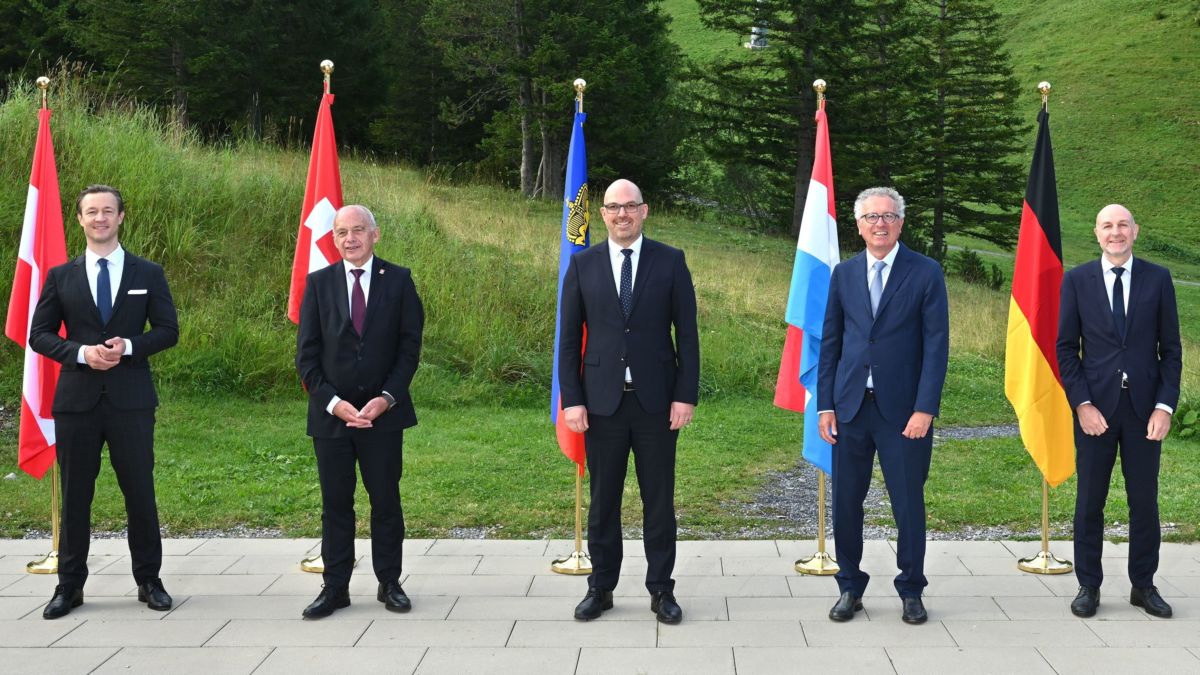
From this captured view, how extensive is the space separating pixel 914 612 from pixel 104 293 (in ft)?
14.4

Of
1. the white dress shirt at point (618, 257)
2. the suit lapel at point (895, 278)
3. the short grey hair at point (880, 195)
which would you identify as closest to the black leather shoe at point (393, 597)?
the white dress shirt at point (618, 257)

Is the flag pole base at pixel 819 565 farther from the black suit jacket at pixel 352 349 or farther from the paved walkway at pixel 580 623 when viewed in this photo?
the black suit jacket at pixel 352 349

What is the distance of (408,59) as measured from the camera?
3369 centimetres

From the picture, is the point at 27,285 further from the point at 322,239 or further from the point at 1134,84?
the point at 1134,84

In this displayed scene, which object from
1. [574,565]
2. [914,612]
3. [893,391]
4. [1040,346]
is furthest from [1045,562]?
[574,565]

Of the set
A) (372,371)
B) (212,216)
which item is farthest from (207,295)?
(372,371)

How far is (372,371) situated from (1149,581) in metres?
4.08

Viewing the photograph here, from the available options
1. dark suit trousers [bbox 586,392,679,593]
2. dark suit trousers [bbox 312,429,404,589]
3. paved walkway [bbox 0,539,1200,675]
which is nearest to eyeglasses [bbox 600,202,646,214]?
dark suit trousers [bbox 586,392,679,593]

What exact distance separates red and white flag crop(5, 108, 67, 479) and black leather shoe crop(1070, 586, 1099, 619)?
5760mm

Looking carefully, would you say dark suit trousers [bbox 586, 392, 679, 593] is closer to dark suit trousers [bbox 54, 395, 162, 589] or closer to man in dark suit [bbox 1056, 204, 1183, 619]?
man in dark suit [bbox 1056, 204, 1183, 619]

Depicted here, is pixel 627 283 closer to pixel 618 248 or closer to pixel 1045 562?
pixel 618 248

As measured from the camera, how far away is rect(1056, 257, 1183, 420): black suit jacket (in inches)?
205

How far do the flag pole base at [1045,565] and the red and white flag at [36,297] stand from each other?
577 cm

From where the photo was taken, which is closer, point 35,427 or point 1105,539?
point 35,427
